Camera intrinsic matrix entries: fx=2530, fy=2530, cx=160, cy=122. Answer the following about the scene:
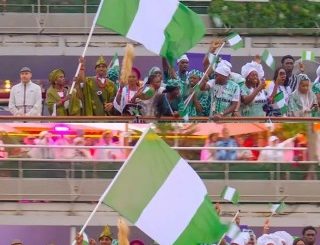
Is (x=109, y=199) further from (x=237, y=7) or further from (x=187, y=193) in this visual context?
(x=237, y=7)

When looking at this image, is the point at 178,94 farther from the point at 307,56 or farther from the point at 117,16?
the point at 307,56

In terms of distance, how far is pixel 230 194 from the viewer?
94.6ft

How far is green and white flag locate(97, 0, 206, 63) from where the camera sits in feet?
85.5

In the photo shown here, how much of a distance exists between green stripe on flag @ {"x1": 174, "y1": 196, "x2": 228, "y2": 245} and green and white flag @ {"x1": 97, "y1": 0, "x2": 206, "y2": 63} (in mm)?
2298

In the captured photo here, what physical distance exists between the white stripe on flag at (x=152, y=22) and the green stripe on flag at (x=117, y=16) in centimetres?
6

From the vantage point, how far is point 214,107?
29375 millimetres

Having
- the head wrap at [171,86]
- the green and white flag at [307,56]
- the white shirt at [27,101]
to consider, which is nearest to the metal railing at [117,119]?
A: the head wrap at [171,86]

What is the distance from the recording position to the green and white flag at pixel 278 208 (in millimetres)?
29250

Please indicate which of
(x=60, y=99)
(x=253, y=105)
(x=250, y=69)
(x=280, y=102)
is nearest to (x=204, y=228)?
(x=253, y=105)

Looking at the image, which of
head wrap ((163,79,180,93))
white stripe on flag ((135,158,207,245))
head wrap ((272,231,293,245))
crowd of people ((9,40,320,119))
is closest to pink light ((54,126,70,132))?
crowd of people ((9,40,320,119))

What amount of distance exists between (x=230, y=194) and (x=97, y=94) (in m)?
2.07

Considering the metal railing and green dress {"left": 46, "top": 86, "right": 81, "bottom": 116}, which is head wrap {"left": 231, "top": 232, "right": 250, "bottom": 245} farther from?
green dress {"left": 46, "top": 86, "right": 81, "bottom": 116}

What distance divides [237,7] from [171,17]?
829 cm

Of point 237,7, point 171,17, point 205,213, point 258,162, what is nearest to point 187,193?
point 205,213
